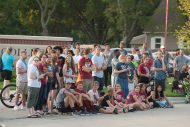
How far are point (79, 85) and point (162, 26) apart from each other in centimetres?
4325

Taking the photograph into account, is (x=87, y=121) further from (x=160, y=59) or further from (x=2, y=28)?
(x=2, y=28)

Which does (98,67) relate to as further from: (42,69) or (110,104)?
(42,69)

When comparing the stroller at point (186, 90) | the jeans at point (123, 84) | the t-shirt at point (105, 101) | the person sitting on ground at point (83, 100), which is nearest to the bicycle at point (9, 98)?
the person sitting on ground at point (83, 100)

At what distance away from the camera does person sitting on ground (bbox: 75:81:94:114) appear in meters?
15.8

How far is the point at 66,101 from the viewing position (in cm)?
1552

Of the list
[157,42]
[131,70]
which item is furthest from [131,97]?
[157,42]

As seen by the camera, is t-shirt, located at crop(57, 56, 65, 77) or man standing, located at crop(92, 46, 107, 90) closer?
t-shirt, located at crop(57, 56, 65, 77)

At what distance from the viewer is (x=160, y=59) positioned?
1912 centimetres

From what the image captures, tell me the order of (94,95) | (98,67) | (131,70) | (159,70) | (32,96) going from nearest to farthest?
(32,96)
(94,95)
(131,70)
(98,67)
(159,70)

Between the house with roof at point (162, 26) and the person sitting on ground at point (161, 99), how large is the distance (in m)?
35.5

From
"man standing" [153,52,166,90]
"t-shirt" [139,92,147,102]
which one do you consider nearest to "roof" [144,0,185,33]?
"man standing" [153,52,166,90]

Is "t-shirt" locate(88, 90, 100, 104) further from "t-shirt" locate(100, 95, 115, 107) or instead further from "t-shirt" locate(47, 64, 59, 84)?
"t-shirt" locate(47, 64, 59, 84)

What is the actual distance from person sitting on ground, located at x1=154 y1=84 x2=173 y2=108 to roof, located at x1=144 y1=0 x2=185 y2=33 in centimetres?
3564

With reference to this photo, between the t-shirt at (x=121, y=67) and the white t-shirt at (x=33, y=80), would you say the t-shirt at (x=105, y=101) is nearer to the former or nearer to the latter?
the t-shirt at (x=121, y=67)
